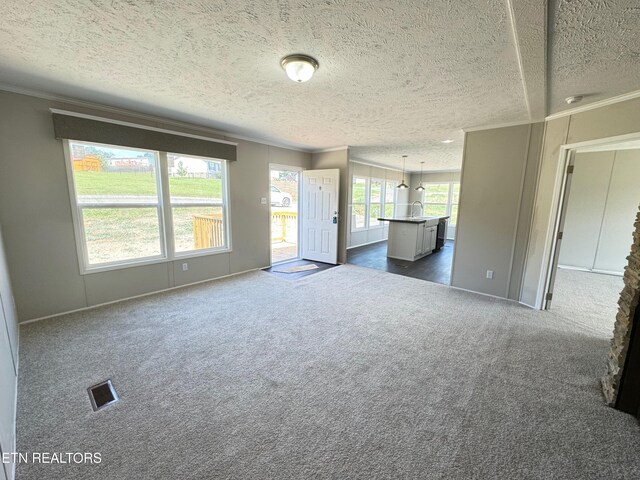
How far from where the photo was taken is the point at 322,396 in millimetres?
1867

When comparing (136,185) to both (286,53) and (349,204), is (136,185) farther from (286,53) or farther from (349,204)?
(349,204)

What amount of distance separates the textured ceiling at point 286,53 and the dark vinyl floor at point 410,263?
2.65 meters

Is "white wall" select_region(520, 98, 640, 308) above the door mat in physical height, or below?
above

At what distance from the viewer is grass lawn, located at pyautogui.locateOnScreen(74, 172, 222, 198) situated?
313cm

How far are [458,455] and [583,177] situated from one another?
6.21 meters

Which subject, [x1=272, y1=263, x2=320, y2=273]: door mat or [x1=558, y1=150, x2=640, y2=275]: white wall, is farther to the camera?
[x1=272, y1=263, x2=320, y2=273]: door mat

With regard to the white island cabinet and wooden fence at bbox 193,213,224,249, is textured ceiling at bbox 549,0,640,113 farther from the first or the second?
wooden fence at bbox 193,213,224,249

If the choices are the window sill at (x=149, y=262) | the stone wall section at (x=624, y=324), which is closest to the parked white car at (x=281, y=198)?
the window sill at (x=149, y=262)

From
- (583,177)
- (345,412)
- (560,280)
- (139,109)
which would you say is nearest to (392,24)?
(345,412)

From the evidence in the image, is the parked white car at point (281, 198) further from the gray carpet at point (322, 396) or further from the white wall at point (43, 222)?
the gray carpet at point (322, 396)

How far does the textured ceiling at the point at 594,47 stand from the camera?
138 cm

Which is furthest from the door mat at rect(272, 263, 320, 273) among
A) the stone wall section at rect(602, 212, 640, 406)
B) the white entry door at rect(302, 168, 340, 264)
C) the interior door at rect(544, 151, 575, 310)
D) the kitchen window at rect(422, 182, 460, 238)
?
the kitchen window at rect(422, 182, 460, 238)

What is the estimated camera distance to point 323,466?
1379mm

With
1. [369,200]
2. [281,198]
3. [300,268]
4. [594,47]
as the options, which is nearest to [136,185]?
[300,268]
